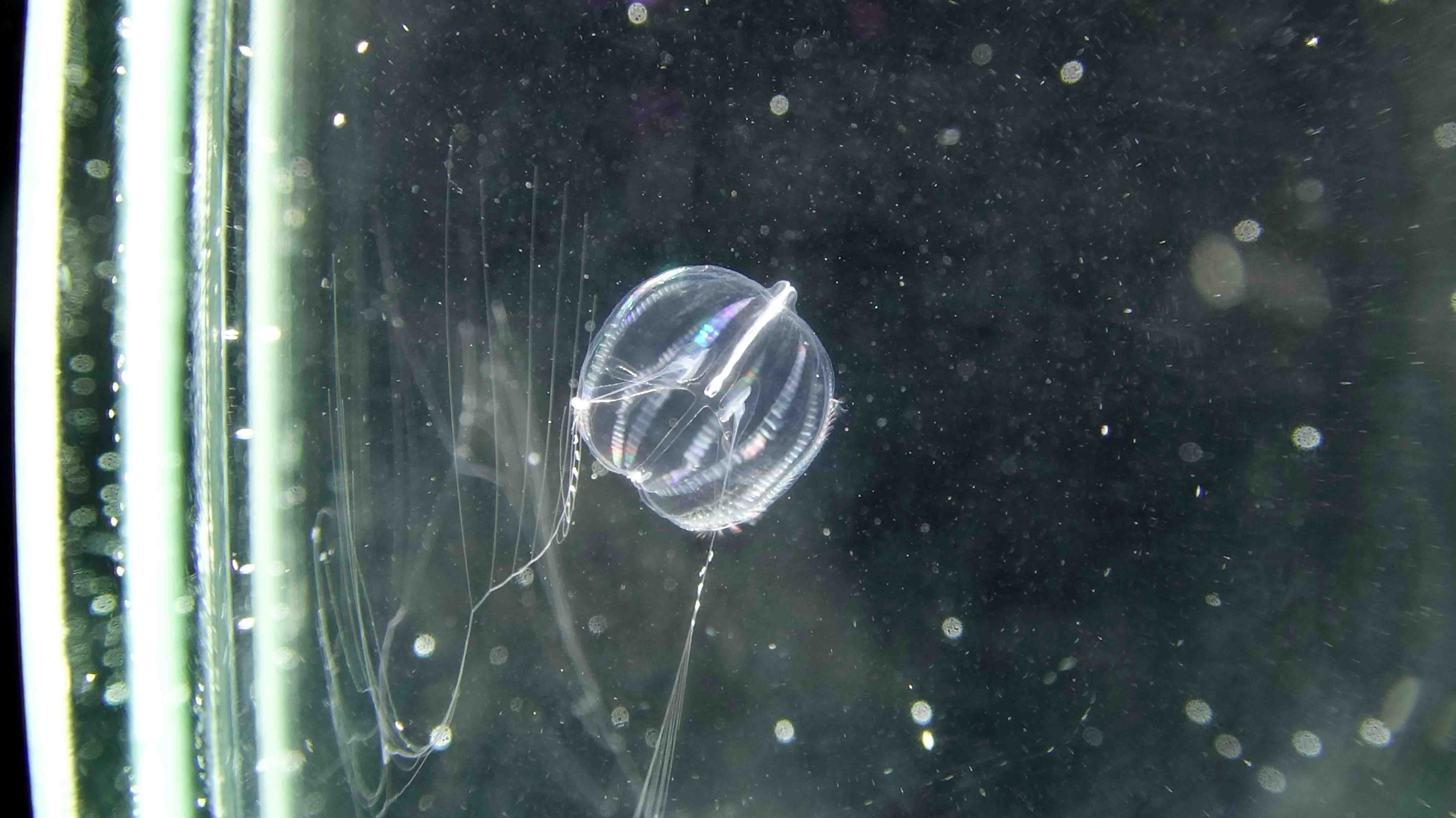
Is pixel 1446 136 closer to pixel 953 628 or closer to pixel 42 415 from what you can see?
pixel 953 628

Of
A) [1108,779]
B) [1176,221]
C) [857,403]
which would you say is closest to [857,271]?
[857,403]

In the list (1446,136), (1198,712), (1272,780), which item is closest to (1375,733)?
(1272,780)

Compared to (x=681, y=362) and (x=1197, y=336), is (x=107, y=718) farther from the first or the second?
(x=1197, y=336)

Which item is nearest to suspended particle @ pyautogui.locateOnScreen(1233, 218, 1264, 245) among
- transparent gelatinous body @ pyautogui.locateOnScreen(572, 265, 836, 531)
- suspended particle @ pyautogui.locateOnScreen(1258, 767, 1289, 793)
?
transparent gelatinous body @ pyautogui.locateOnScreen(572, 265, 836, 531)

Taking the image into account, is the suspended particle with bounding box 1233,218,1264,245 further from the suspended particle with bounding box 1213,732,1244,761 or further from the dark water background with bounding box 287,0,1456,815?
the suspended particle with bounding box 1213,732,1244,761

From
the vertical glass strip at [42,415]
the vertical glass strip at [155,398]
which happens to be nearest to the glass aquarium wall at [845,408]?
the vertical glass strip at [155,398]

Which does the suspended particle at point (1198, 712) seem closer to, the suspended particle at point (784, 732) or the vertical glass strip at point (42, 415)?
the suspended particle at point (784, 732)
